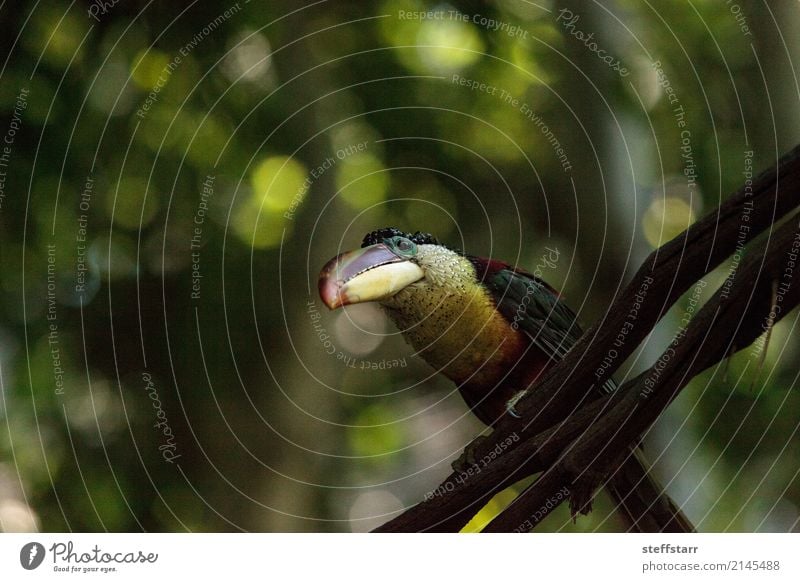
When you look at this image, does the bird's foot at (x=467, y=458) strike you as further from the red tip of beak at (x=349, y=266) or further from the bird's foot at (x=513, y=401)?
the red tip of beak at (x=349, y=266)

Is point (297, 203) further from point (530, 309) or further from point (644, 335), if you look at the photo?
point (644, 335)

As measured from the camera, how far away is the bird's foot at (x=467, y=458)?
1354 mm

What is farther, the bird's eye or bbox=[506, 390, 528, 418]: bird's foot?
the bird's eye

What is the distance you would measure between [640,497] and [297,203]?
933 mm

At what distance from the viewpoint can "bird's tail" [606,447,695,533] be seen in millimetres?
1354

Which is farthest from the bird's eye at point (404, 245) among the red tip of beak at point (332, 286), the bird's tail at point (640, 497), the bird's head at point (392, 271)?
the bird's tail at point (640, 497)

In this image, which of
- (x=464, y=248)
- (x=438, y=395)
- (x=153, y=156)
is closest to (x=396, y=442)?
(x=438, y=395)

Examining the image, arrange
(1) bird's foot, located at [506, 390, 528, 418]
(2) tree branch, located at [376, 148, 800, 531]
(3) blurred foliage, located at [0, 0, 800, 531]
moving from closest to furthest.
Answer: (2) tree branch, located at [376, 148, 800, 531], (1) bird's foot, located at [506, 390, 528, 418], (3) blurred foliage, located at [0, 0, 800, 531]

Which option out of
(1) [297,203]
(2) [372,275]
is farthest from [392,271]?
(1) [297,203]

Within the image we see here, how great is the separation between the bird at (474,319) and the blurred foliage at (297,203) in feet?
0.83

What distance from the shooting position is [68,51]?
6.01ft

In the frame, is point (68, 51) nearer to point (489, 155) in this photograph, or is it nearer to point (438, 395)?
point (489, 155)

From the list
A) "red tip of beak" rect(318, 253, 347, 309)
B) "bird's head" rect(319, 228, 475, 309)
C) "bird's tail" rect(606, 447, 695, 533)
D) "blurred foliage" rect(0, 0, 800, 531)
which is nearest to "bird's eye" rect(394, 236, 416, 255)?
"bird's head" rect(319, 228, 475, 309)

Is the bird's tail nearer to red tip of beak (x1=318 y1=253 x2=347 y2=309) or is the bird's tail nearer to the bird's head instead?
the bird's head
